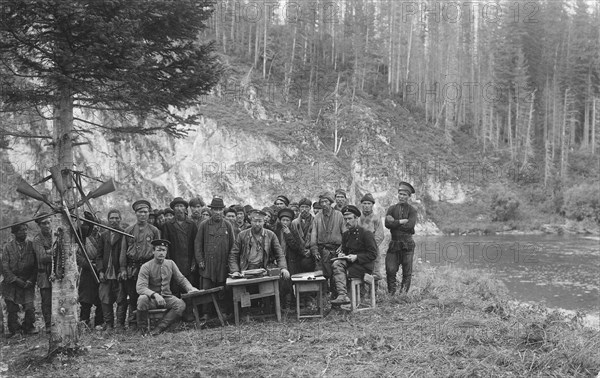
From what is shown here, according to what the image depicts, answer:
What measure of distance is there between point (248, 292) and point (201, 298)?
2.41 ft

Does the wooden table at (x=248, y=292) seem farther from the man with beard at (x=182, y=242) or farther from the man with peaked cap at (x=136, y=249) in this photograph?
the man with peaked cap at (x=136, y=249)

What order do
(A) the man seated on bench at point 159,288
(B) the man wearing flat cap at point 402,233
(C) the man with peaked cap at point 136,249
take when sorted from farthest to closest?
(B) the man wearing flat cap at point 402,233 → (C) the man with peaked cap at point 136,249 → (A) the man seated on bench at point 159,288

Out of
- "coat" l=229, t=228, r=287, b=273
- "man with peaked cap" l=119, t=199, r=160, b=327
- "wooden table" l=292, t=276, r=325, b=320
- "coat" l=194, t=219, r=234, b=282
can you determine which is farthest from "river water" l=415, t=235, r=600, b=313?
"man with peaked cap" l=119, t=199, r=160, b=327

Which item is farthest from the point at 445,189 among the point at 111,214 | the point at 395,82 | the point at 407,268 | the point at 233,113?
the point at 111,214

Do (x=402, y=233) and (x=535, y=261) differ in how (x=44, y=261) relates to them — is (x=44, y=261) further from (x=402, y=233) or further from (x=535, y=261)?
(x=535, y=261)

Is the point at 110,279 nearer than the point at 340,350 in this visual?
No

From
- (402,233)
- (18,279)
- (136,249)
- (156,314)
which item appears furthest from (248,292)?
(18,279)

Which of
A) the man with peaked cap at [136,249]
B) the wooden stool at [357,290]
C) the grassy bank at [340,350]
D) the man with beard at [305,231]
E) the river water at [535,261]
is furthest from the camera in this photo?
the river water at [535,261]

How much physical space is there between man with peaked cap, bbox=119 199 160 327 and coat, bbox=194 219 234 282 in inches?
28.6

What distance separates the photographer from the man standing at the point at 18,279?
7602 mm

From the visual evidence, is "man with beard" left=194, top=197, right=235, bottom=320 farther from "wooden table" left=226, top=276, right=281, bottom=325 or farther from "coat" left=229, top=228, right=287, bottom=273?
"wooden table" left=226, top=276, right=281, bottom=325

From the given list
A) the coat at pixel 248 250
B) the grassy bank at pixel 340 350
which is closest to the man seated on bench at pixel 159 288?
the grassy bank at pixel 340 350

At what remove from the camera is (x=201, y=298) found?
742 centimetres

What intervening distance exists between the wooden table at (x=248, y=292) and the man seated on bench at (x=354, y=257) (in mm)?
1180
